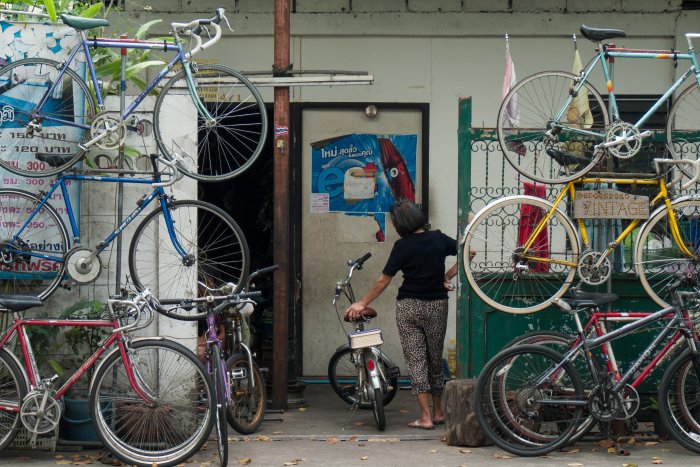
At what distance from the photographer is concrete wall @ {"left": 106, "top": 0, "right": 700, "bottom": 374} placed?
37.4ft

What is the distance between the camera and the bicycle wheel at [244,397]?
8875 millimetres

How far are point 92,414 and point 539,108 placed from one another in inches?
208

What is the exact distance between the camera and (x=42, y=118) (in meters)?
8.12

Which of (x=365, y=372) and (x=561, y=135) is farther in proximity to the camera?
(x=365, y=372)

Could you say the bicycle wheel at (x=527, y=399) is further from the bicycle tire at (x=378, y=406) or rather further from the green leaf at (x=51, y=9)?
the green leaf at (x=51, y=9)

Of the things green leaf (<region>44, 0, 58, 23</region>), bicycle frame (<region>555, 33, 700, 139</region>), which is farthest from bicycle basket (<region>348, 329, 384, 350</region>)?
green leaf (<region>44, 0, 58, 23</region>)

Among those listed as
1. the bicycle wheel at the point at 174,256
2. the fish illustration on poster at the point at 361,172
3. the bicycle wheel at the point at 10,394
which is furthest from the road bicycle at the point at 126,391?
the fish illustration on poster at the point at 361,172

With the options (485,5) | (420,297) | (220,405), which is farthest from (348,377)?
(485,5)

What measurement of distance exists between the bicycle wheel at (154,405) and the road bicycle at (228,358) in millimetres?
167

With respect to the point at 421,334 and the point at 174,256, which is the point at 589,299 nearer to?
the point at 421,334

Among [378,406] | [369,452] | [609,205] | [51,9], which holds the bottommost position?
[369,452]

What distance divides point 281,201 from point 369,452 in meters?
2.55

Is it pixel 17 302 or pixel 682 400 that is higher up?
pixel 17 302

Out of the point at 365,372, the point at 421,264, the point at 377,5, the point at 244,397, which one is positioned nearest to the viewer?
the point at 244,397
